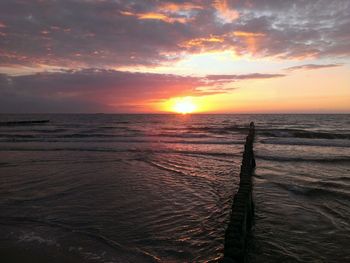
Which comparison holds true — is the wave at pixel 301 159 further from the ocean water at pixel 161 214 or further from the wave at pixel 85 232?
the wave at pixel 85 232

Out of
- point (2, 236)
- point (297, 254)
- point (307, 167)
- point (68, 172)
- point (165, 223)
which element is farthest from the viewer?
point (307, 167)

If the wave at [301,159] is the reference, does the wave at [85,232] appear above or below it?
above

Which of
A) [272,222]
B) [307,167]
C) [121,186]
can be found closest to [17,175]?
[121,186]

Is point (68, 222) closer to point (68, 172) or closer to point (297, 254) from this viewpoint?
point (297, 254)

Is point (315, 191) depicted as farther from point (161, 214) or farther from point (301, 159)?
point (301, 159)

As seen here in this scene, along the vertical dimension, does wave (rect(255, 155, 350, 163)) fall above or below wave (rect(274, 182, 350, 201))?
below

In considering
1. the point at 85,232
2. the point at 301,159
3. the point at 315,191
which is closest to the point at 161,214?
the point at 85,232

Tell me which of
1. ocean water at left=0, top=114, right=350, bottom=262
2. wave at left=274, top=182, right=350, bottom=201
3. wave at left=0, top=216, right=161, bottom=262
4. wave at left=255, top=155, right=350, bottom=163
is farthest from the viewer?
wave at left=255, top=155, right=350, bottom=163

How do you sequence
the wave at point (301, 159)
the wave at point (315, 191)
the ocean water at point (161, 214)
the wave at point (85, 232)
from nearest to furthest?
the wave at point (85, 232)
the ocean water at point (161, 214)
the wave at point (315, 191)
the wave at point (301, 159)

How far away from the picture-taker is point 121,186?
43.5ft

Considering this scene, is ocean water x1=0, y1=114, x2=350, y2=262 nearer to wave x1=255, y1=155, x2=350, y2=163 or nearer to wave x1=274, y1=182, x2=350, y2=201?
wave x1=274, y1=182, x2=350, y2=201

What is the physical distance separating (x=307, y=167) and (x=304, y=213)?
9.85 metres

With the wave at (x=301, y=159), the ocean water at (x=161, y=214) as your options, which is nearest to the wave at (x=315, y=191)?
the ocean water at (x=161, y=214)

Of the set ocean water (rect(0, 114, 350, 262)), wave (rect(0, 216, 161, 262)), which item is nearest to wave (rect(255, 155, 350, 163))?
ocean water (rect(0, 114, 350, 262))
